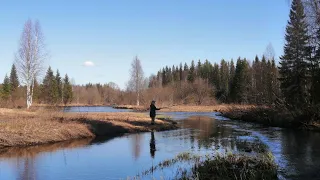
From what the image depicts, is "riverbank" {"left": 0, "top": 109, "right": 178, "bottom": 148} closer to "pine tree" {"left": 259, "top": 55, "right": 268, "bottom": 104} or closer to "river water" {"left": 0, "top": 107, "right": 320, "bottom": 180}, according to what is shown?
"river water" {"left": 0, "top": 107, "right": 320, "bottom": 180}

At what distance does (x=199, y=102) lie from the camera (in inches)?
3878

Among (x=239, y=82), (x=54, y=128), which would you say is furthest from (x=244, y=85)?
(x=54, y=128)

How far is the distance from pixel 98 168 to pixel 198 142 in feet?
31.4

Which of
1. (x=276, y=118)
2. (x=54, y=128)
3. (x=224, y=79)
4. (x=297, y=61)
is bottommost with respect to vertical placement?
(x=54, y=128)

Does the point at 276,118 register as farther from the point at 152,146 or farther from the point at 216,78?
the point at 216,78

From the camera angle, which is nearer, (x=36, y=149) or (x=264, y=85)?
(x=36, y=149)

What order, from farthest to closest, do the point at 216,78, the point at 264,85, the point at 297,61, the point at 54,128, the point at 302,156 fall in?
the point at 216,78 → the point at 264,85 → the point at 297,61 → the point at 54,128 → the point at 302,156

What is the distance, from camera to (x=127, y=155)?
1819 centimetres

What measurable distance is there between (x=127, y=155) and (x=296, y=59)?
37782mm

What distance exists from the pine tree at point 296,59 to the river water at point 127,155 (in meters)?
23.3

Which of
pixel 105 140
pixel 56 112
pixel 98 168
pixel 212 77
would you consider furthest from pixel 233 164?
pixel 212 77

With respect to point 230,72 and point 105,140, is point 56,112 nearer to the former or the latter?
point 105,140

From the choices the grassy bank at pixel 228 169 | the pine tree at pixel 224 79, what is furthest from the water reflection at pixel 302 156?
the pine tree at pixel 224 79

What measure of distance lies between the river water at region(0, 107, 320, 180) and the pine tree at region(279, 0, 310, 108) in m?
23.3
